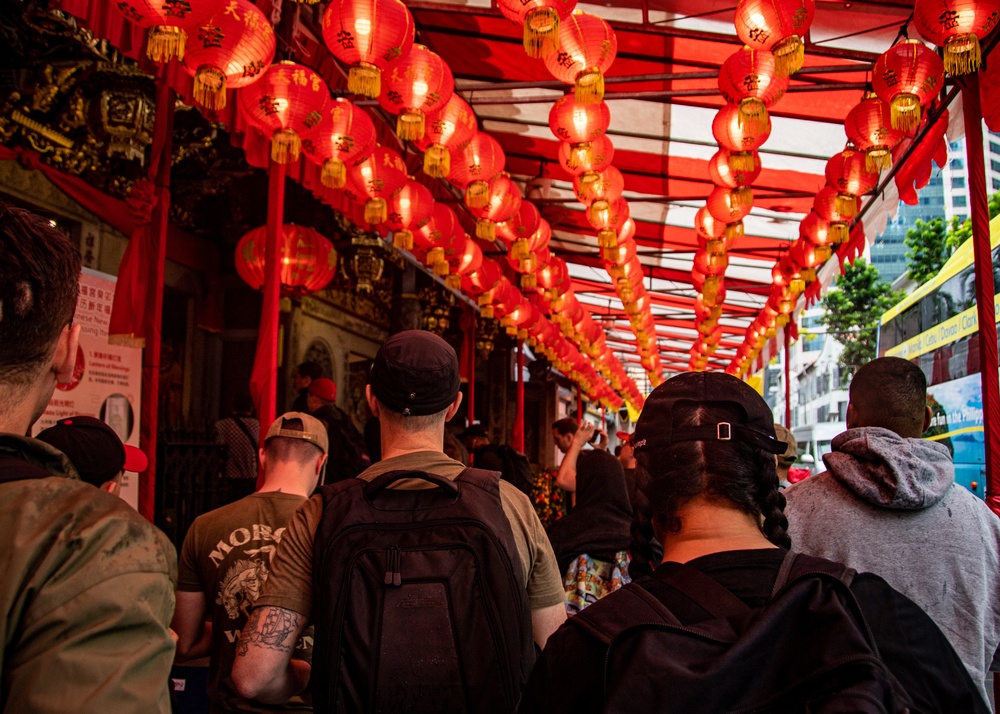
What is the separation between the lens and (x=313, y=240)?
7195mm

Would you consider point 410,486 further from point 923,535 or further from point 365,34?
point 365,34

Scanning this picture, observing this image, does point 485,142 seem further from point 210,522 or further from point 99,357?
point 210,522

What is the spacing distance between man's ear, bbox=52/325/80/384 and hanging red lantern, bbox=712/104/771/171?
508 centimetres

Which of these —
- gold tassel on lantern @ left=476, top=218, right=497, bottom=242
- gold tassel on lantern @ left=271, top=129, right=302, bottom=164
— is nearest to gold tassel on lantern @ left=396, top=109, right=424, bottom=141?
gold tassel on lantern @ left=271, top=129, right=302, bottom=164

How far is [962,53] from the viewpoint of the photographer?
4.34 m

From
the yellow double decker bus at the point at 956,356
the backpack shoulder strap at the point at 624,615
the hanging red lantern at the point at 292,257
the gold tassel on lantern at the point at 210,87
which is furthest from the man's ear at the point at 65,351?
the yellow double decker bus at the point at 956,356

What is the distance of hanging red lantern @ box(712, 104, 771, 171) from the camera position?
5.56 meters

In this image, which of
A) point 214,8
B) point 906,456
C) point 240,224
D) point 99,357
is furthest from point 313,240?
point 906,456

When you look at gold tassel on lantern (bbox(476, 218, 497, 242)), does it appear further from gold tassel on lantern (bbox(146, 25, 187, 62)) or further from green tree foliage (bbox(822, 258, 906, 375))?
green tree foliage (bbox(822, 258, 906, 375))

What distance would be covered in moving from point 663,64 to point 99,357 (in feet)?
18.0

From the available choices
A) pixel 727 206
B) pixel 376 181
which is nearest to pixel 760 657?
pixel 376 181

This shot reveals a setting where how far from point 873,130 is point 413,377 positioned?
499 cm

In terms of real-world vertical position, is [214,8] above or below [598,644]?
above

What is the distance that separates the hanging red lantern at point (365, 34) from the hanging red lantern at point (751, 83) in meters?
2.28
